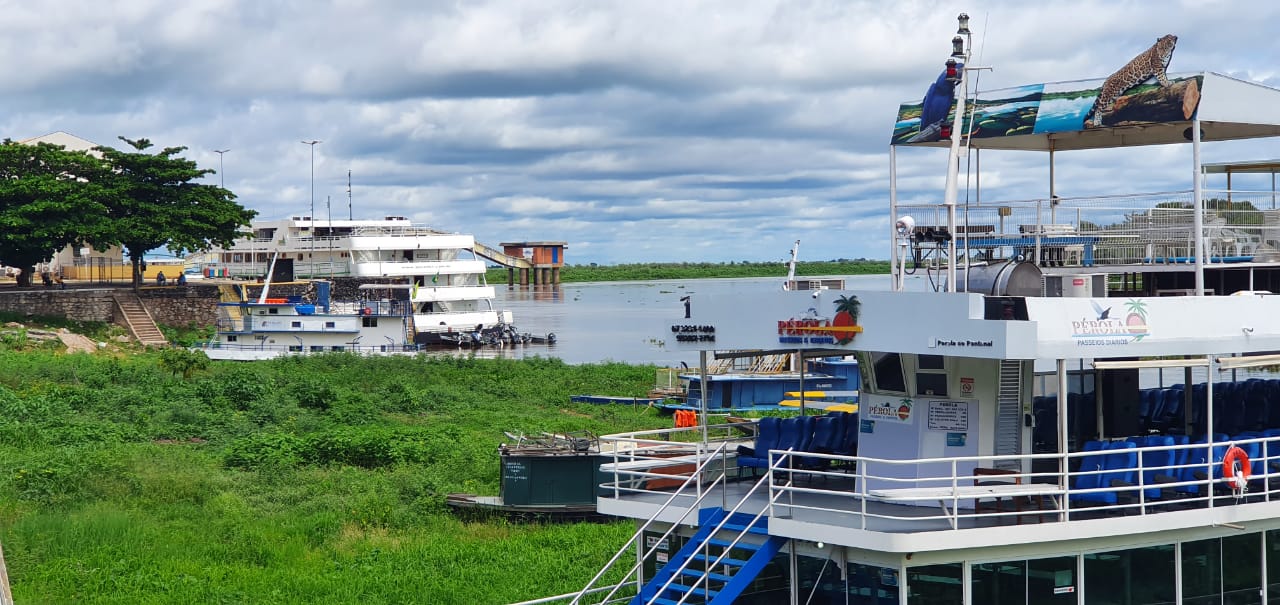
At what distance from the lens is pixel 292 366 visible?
6231 cm

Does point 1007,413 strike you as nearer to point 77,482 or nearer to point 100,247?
point 77,482

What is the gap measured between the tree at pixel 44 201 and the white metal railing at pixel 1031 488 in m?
58.7

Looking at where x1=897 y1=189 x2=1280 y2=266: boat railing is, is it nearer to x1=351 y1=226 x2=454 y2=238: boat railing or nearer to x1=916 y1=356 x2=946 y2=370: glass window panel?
x1=916 y1=356 x2=946 y2=370: glass window panel

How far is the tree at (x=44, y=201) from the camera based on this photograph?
67500mm

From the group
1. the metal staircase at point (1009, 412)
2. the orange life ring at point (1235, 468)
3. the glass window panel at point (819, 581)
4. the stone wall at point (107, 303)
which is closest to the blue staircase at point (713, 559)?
the glass window panel at point (819, 581)

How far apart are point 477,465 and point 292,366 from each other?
32.5 metres

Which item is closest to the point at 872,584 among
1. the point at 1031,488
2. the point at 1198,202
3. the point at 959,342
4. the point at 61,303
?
the point at 1031,488

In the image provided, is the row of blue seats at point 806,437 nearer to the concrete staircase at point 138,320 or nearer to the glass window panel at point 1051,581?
the glass window panel at point 1051,581

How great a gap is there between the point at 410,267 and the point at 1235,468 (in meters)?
74.7

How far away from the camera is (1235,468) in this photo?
15.2 m

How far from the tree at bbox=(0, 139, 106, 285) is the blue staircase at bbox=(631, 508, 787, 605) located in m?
59.6

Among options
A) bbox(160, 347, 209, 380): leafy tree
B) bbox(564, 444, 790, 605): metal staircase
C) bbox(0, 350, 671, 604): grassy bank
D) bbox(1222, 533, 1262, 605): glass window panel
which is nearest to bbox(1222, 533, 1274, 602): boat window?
bbox(1222, 533, 1262, 605): glass window panel

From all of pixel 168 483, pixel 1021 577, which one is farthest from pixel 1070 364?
pixel 168 483

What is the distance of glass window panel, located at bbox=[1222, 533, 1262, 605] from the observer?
15.8 metres
